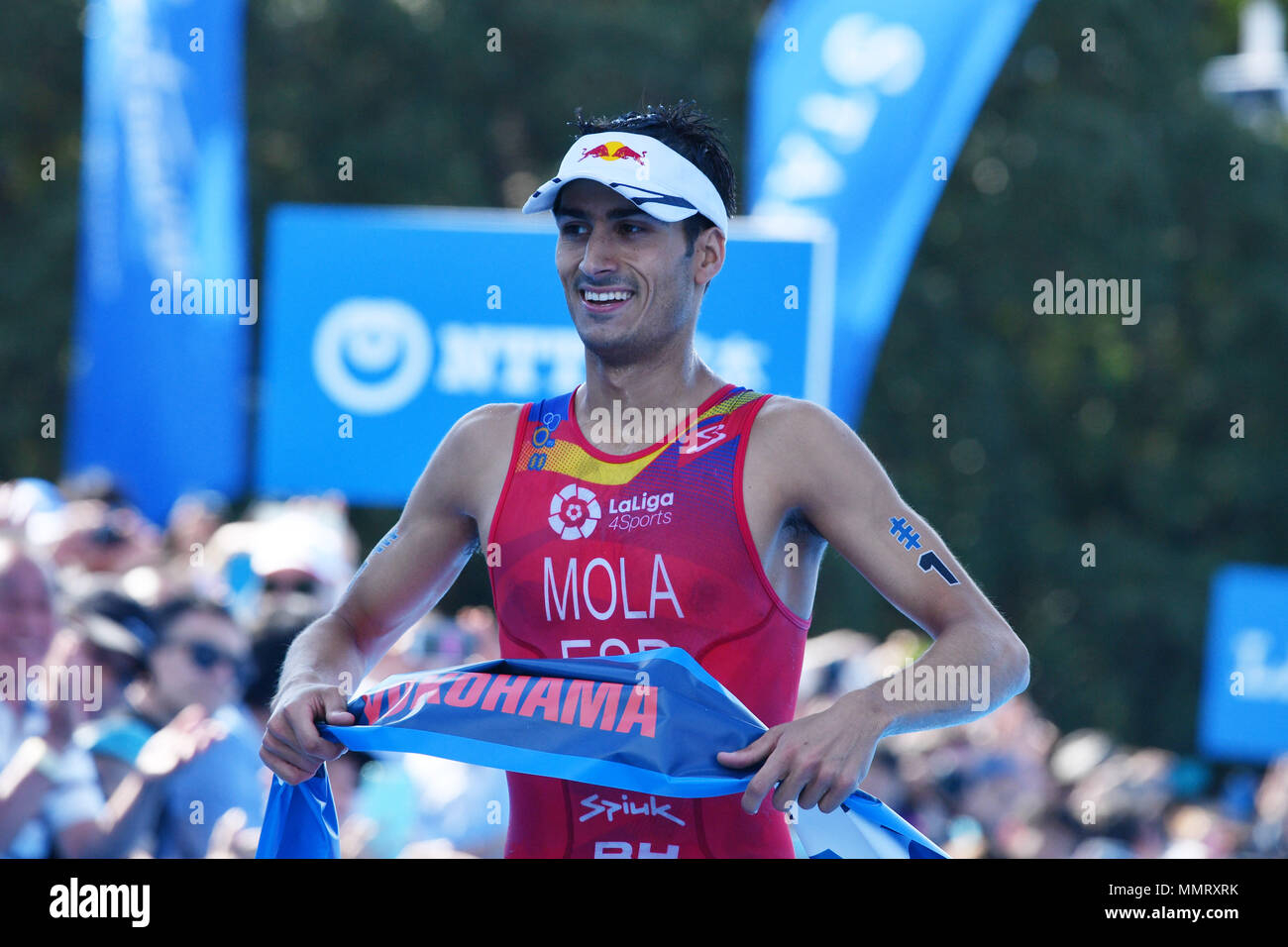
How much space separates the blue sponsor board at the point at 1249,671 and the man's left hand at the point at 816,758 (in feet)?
31.8

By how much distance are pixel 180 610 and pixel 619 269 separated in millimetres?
2663

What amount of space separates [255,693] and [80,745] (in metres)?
0.64

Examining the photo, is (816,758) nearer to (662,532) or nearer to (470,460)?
(662,532)

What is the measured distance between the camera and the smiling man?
9.67 ft

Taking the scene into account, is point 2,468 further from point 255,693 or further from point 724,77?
→ point 255,693

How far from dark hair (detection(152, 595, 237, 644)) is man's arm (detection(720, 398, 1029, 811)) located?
2675 millimetres

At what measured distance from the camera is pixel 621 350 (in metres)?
3.16

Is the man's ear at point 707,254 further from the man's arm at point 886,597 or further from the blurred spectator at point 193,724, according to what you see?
the blurred spectator at point 193,724

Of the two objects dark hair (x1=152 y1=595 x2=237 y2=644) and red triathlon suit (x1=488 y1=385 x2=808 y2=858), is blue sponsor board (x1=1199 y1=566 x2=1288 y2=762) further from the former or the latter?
red triathlon suit (x1=488 y1=385 x2=808 y2=858)

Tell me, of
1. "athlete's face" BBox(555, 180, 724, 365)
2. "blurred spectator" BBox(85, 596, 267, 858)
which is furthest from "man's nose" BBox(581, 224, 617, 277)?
"blurred spectator" BBox(85, 596, 267, 858)

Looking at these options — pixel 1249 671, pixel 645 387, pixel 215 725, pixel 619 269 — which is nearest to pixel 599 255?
pixel 619 269

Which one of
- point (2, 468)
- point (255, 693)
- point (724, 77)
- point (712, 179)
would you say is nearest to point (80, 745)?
point (255, 693)

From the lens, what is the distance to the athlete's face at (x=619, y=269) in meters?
3.10

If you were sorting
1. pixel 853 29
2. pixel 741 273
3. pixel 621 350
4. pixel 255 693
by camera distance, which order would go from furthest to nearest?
pixel 853 29
pixel 741 273
pixel 255 693
pixel 621 350
